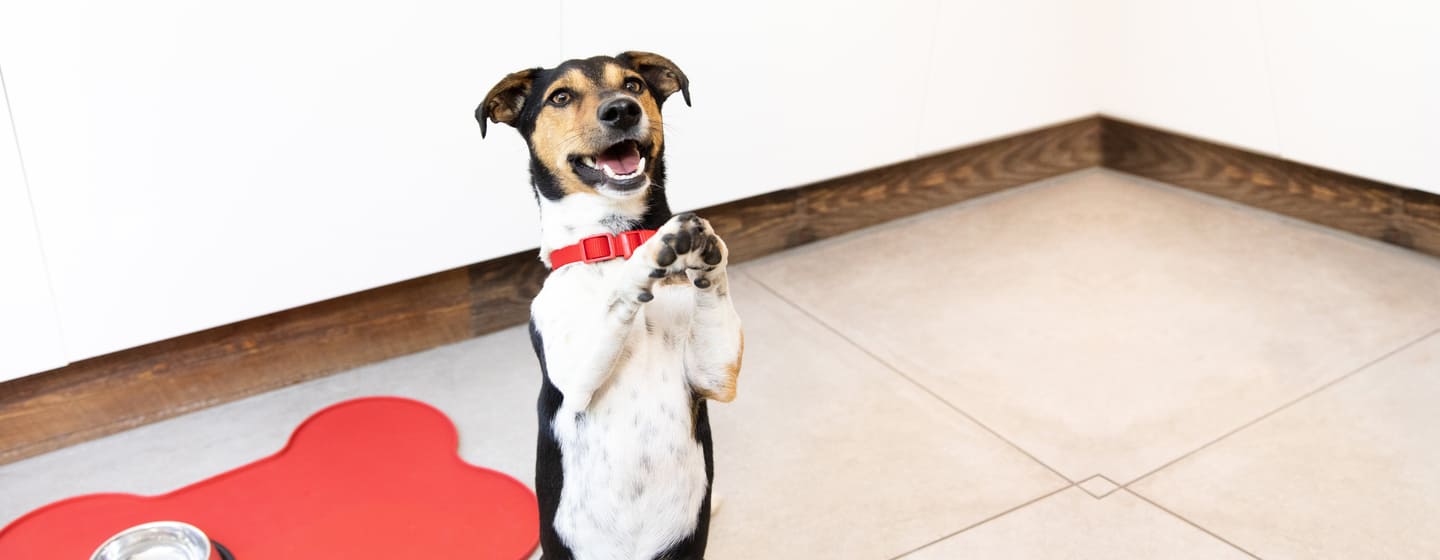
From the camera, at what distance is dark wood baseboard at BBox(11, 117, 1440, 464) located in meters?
2.60

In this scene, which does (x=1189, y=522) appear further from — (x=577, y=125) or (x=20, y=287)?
(x=20, y=287)

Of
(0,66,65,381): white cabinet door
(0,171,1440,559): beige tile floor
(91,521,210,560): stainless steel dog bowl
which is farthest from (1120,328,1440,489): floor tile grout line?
(0,66,65,381): white cabinet door

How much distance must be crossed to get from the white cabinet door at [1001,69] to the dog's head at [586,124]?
190 centimetres

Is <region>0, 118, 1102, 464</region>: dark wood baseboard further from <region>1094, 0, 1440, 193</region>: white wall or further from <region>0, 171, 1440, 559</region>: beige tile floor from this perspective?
<region>1094, 0, 1440, 193</region>: white wall

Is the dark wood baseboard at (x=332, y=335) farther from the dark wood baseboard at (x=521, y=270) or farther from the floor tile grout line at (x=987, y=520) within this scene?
the floor tile grout line at (x=987, y=520)

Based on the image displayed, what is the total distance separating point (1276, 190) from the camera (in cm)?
373


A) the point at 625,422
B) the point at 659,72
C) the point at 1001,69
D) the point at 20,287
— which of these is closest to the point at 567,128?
the point at 659,72

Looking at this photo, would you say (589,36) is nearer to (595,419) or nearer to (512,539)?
(512,539)

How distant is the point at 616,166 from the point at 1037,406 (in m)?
1.49

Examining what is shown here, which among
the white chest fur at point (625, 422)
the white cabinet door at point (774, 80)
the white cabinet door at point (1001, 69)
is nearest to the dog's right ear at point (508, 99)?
the white chest fur at point (625, 422)

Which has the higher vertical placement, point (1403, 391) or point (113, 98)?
point (113, 98)

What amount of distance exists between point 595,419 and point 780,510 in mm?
844

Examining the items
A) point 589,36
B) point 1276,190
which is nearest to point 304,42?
point 589,36

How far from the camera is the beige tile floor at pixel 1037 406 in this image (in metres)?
2.29
